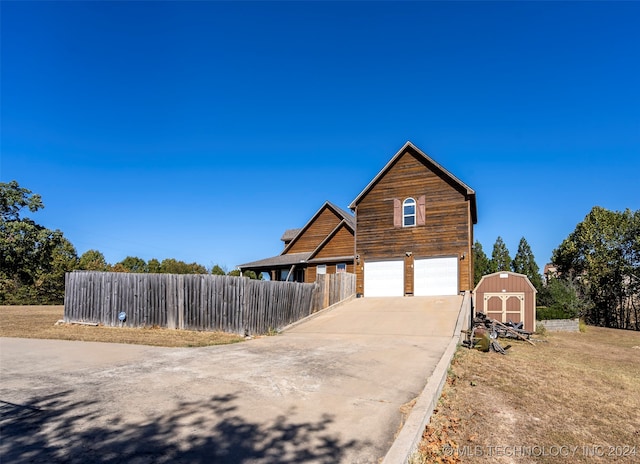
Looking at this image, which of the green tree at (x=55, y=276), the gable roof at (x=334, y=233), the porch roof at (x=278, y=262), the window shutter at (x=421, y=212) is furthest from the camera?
the green tree at (x=55, y=276)

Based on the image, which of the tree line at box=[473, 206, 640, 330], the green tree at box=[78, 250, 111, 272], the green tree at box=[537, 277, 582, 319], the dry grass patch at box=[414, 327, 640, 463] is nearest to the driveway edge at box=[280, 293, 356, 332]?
the dry grass patch at box=[414, 327, 640, 463]

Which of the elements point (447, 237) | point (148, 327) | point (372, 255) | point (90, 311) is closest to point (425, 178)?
point (447, 237)

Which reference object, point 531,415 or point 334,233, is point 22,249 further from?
point 531,415

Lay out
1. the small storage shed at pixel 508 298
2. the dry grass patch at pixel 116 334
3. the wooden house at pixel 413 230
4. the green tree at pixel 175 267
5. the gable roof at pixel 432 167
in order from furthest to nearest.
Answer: the green tree at pixel 175 267
the gable roof at pixel 432 167
the wooden house at pixel 413 230
the small storage shed at pixel 508 298
the dry grass patch at pixel 116 334

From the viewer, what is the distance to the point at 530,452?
451 cm

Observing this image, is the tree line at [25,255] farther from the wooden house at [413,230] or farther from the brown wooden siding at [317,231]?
the wooden house at [413,230]

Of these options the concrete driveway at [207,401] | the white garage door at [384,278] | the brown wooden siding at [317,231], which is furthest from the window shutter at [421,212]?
the concrete driveway at [207,401]

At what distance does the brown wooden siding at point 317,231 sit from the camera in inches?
1220

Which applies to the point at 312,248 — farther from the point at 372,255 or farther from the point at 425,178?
the point at 425,178

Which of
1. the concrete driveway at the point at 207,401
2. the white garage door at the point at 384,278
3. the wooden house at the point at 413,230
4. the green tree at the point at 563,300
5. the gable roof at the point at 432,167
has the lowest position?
the green tree at the point at 563,300

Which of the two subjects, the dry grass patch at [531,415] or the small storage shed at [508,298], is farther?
the small storage shed at [508,298]

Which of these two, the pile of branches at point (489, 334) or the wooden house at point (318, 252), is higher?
the wooden house at point (318, 252)

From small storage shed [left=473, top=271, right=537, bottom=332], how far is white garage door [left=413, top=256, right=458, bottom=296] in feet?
4.98

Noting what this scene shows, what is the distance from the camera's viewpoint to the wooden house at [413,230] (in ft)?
68.6
